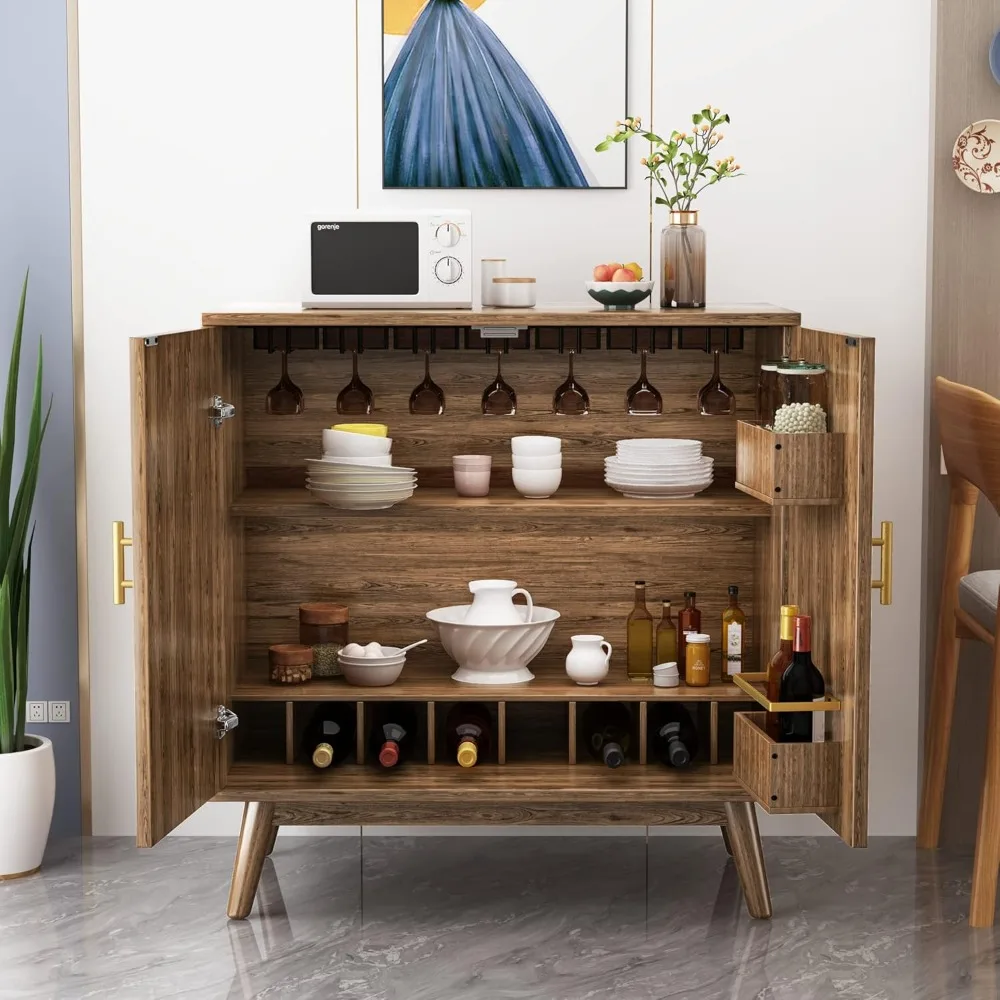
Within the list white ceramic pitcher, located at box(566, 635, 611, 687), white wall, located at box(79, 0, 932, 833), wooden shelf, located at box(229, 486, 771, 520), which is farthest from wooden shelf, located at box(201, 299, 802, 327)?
white ceramic pitcher, located at box(566, 635, 611, 687)

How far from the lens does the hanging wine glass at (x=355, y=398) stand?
327 cm

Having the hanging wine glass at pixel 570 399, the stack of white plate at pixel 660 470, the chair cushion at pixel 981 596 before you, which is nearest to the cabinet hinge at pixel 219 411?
the hanging wine glass at pixel 570 399

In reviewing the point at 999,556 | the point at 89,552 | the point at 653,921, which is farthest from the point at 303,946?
the point at 999,556

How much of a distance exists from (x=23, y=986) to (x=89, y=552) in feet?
3.76

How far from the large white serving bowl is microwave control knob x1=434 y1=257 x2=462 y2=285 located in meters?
0.80

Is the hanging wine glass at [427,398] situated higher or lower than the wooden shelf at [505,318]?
lower

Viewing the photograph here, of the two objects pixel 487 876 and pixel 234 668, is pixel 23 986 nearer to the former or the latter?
pixel 234 668

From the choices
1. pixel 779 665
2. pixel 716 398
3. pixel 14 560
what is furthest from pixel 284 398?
pixel 779 665

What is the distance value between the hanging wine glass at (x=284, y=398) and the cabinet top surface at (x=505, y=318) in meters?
0.33

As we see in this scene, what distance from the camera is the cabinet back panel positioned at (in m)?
3.37

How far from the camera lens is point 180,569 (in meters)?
2.72

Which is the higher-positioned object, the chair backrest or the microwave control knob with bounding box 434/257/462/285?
the microwave control knob with bounding box 434/257/462/285

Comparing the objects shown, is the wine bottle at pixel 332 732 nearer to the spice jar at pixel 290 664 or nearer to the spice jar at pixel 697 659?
the spice jar at pixel 290 664

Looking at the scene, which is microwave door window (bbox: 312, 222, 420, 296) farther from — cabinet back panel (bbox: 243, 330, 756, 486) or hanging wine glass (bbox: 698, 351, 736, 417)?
hanging wine glass (bbox: 698, 351, 736, 417)
